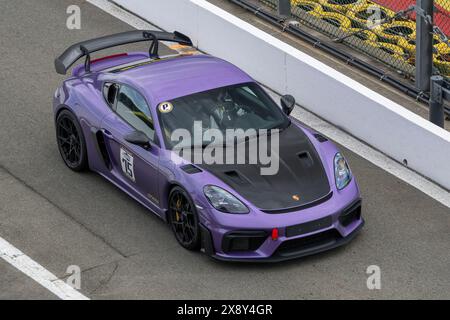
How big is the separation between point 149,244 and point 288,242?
1.44 metres

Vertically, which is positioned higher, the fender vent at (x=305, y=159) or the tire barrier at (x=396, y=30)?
the fender vent at (x=305, y=159)

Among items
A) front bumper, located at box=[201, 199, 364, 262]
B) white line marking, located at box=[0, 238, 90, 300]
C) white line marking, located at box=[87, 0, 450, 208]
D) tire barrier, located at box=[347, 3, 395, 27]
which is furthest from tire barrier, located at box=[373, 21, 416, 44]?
white line marking, located at box=[0, 238, 90, 300]

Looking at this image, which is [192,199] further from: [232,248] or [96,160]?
[96,160]

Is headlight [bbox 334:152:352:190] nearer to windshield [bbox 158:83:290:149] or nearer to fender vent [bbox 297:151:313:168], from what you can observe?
fender vent [bbox 297:151:313:168]

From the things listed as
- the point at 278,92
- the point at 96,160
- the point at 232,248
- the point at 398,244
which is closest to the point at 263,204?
the point at 232,248

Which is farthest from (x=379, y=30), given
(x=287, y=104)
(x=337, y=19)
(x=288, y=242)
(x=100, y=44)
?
(x=288, y=242)

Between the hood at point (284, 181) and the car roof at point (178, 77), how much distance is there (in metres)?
0.95

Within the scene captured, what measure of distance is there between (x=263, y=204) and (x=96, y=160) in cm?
234

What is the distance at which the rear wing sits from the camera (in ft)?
43.4

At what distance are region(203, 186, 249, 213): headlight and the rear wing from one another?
2.74 meters

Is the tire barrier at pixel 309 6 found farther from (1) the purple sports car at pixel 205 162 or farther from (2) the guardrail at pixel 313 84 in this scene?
(1) the purple sports car at pixel 205 162

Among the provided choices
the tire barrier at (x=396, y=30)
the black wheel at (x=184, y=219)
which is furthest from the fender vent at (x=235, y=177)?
the tire barrier at (x=396, y=30)

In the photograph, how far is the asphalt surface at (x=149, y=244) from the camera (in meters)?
11.0

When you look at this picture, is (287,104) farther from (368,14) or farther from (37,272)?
(368,14)
